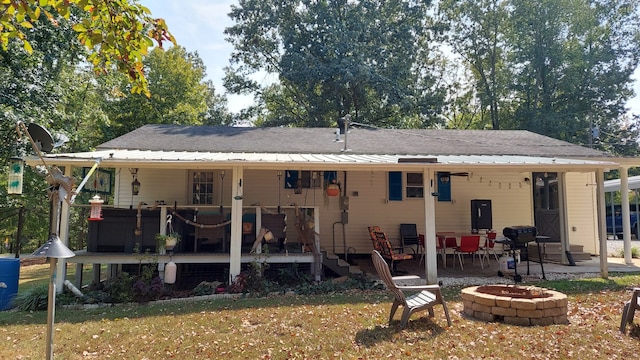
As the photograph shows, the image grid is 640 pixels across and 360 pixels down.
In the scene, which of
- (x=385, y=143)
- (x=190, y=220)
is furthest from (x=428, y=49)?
(x=190, y=220)

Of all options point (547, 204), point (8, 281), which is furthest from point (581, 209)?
point (8, 281)

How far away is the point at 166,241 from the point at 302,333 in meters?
3.64

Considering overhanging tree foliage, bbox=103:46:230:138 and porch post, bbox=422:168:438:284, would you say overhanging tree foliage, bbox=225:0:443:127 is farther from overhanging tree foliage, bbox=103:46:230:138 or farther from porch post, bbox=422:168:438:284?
porch post, bbox=422:168:438:284

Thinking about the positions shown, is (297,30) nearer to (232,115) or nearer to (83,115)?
(232,115)

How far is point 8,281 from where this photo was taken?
6910 mm

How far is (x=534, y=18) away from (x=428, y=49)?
636 cm

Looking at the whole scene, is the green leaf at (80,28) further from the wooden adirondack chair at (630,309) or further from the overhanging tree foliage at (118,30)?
the wooden adirondack chair at (630,309)

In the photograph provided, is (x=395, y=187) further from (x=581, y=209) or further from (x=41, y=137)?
(x=41, y=137)

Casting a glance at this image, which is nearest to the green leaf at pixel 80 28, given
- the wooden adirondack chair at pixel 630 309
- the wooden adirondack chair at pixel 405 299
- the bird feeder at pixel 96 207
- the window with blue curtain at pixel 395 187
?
the bird feeder at pixel 96 207

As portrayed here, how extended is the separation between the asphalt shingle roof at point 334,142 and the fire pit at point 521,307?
18.6 ft

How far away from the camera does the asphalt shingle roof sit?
1058 cm

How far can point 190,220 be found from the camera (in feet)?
26.2

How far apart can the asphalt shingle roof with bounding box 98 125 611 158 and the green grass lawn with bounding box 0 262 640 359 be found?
499 cm

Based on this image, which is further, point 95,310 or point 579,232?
point 579,232
